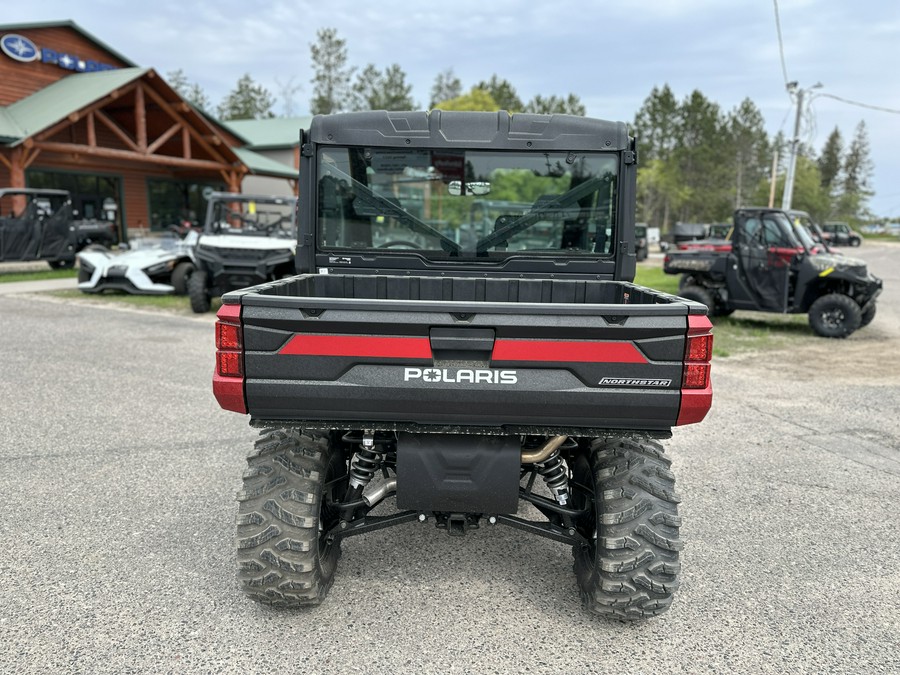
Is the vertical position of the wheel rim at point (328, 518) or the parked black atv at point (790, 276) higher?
the parked black atv at point (790, 276)

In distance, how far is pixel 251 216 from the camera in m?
11.7

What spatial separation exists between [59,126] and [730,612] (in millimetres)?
20447

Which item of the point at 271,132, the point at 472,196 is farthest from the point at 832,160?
the point at 472,196

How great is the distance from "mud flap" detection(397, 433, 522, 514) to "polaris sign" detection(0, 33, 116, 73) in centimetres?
2471

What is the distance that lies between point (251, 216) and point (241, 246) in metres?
1.18

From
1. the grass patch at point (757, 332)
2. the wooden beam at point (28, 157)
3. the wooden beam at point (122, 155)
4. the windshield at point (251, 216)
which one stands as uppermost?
the wooden beam at point (122, 155)

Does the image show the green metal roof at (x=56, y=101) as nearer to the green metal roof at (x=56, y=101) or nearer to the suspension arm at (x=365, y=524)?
the green metal roof at (x=56, y=101)

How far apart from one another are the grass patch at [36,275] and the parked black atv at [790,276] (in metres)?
15.6

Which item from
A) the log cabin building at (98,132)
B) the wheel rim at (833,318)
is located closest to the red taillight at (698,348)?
the wheel rim at (833,318)

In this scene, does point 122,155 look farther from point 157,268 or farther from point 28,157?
point 157,268

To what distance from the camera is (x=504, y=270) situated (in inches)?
163

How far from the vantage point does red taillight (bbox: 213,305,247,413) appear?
8.29ft

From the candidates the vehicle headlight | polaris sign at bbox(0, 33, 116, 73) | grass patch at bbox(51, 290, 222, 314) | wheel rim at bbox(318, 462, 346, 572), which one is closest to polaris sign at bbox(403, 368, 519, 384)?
wheel rim at bbox(318, 462, 346, 572)

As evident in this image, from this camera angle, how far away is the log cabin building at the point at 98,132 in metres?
18.9
